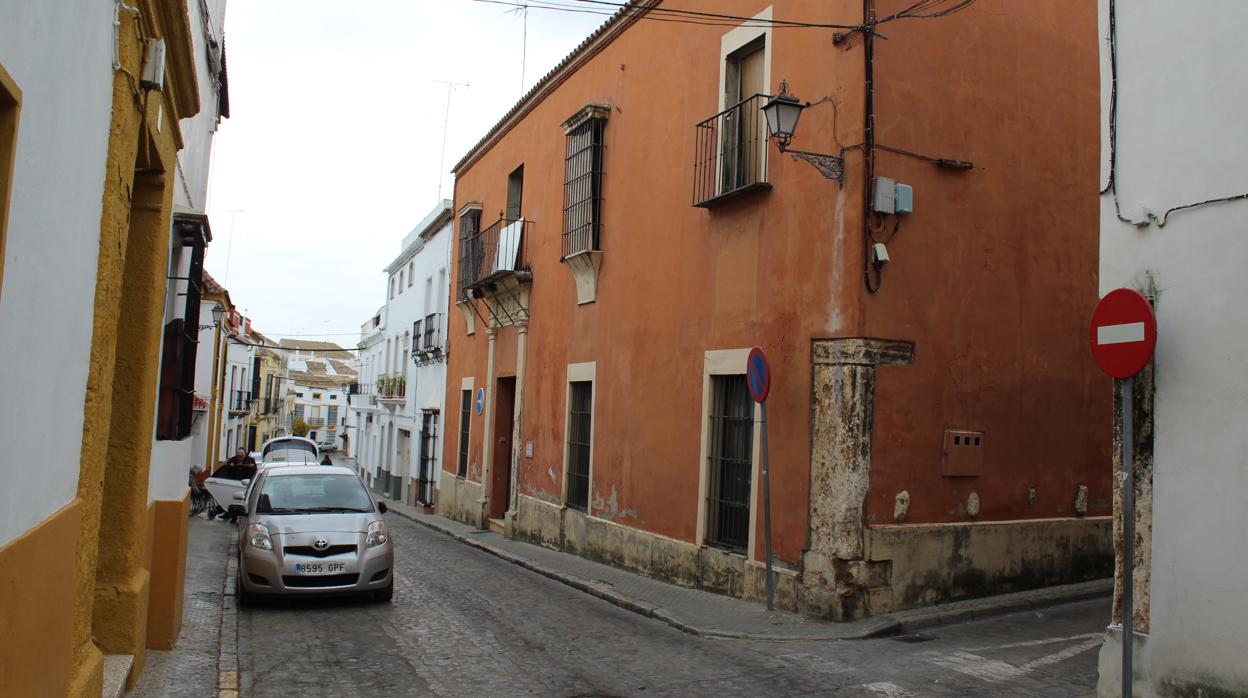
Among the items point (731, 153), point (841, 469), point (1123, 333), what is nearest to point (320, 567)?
point (841, 469)

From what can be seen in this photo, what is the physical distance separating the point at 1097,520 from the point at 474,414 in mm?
13203

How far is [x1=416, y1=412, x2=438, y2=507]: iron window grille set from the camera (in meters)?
25.2

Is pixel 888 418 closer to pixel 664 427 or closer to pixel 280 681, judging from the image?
pixel 664 427

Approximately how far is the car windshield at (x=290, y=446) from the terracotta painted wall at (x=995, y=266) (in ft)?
72.9

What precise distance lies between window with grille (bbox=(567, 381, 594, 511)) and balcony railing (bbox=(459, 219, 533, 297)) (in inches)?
126

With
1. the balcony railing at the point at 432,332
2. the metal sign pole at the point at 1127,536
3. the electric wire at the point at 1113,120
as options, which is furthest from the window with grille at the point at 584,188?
the balcony railing at the point at 432,332

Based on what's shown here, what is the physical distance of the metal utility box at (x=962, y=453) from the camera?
9.62 meters

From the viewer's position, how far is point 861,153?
9.30 metres

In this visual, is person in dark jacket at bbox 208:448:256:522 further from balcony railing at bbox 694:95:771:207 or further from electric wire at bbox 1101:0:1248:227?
electric wire at bbox 1101:0:1248:227

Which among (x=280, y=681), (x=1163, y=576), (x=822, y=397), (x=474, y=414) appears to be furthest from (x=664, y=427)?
(x=474, y=414)

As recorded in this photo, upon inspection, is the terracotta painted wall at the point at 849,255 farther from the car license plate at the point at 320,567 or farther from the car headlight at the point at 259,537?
the car headlight at the point at 259,537

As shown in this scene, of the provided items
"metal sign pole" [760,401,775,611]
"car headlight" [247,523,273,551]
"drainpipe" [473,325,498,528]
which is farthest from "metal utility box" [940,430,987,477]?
"drainpipe" [473,325,498,528]

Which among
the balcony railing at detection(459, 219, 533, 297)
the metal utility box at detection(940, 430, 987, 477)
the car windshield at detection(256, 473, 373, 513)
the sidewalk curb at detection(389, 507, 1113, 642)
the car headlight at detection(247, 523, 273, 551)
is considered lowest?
the sidewalk curb at detection(389, 507, 1113, 642)

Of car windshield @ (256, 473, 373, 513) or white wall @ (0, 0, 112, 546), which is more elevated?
white wall @ (0, 0, 112, 546)
